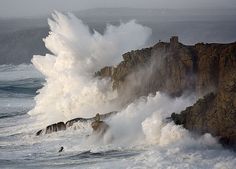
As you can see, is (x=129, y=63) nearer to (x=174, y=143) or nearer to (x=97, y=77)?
(x=97, y=77)

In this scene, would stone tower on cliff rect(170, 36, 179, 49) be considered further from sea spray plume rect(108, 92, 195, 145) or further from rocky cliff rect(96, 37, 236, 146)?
sea spray plume rect(108, 92, 195, 145)

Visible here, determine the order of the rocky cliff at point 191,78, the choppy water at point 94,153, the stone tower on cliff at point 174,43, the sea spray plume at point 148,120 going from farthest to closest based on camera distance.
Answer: the stone tower on cliff at point 174,43
the sea spray plume at point 148,120
the rocky cliff at point 191,78
the choppy water at point 94,153

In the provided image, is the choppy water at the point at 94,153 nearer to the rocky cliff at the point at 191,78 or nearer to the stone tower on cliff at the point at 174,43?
the rocky cliff at the point at 191,78

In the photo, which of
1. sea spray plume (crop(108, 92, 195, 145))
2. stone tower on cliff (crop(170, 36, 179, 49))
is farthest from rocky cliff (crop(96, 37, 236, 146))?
sea spray plume (crop(108, 92, 195, 145))

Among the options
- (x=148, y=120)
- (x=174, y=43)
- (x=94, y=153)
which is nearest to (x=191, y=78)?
(x=174, y=43)

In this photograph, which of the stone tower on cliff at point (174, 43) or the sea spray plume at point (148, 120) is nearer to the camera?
the sea spray plume at point (148, 120)

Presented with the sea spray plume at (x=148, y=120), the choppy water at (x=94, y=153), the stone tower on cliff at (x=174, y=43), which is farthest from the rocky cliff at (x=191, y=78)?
the choppy water at (x=94, y=153)

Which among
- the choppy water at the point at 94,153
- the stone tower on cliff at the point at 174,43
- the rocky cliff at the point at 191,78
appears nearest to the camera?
the choppy water at the point at 94,153

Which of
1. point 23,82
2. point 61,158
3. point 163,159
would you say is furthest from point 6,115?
point 23,82

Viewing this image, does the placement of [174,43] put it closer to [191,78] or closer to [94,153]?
[191,78]
